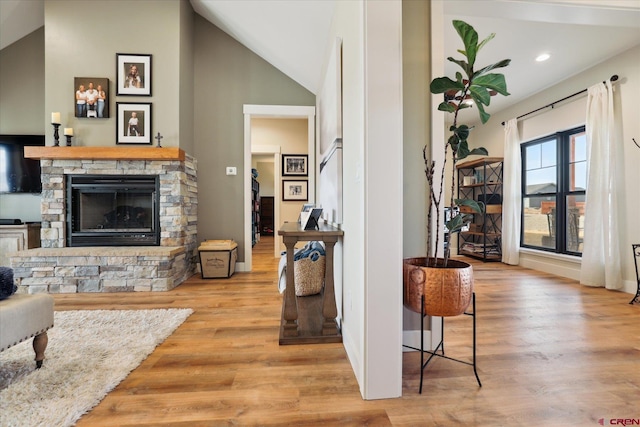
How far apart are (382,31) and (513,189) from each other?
14.6ft

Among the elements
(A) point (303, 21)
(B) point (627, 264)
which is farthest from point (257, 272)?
(B) point (627, 264)

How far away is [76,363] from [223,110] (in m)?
3.47

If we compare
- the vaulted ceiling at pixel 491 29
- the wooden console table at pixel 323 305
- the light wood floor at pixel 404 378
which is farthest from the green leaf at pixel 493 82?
the light wood floor at pixel 404 378

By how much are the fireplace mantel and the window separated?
5207 millimetres

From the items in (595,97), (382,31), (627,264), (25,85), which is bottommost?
(627,264)

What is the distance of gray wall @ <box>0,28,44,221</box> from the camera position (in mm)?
4070

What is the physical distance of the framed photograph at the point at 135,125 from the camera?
11.7 ft

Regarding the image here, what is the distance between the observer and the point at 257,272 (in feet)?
14.0

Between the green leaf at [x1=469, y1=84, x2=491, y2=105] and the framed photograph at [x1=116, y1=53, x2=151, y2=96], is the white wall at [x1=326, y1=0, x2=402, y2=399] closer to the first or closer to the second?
the green leaf at [x1=469, y1=84, x2=491, y2=105]

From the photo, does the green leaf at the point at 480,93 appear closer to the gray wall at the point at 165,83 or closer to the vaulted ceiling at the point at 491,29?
the vaulted ceiling at the point at 491,29

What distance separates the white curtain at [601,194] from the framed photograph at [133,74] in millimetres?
5384

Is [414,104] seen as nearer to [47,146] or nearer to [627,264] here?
[627,264]

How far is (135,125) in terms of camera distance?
3.57 m

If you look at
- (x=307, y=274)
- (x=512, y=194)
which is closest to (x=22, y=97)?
(x=307, y=274)
